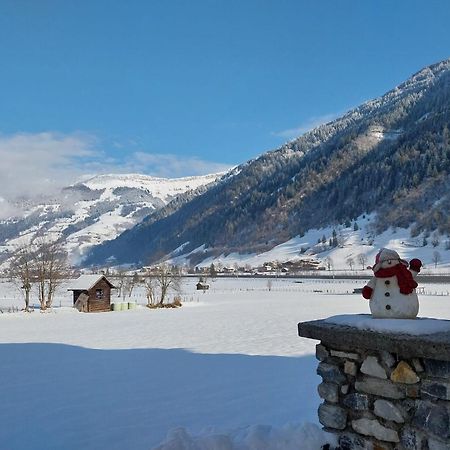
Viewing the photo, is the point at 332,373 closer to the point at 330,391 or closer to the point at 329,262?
the point at 330,391

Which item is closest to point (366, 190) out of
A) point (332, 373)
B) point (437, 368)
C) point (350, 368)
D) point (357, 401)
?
point (332, 373)

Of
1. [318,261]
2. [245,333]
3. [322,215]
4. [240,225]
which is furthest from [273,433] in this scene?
[240,225]

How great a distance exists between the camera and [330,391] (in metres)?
5.36

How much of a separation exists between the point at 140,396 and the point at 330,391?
5.89m

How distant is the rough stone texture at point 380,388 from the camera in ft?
15.5

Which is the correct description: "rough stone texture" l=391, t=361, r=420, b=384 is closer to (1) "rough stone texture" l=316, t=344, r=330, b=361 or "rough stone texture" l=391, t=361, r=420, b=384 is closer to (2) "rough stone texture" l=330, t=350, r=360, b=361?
(2) "rough stone texture" l=330, t=350, r=360, b=361

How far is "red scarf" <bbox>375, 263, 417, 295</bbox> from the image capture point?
524 centimetres

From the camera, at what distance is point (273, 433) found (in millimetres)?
6609

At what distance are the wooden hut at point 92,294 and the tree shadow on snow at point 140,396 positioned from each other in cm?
2975

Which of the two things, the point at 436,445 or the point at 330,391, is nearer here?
the point at 436,445

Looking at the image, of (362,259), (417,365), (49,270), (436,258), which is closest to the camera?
(417,365)

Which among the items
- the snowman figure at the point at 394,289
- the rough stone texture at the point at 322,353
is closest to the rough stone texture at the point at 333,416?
the rough stone texture at the point at 322,353

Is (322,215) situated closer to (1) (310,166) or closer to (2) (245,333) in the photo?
(1) (310,166)

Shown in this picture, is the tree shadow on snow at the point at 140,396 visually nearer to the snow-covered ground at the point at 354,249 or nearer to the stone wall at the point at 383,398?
the stone wall at the point at 383,398
